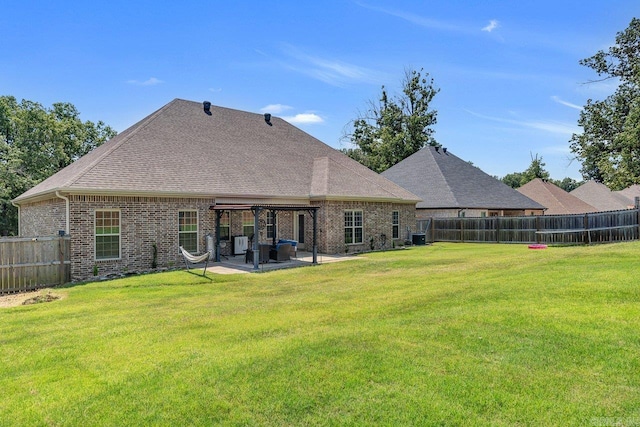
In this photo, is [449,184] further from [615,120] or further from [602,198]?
[602,198]

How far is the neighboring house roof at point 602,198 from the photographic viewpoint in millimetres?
46256

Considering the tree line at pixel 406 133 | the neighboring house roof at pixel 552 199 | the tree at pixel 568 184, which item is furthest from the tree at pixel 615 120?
the tree at pixel 568 184

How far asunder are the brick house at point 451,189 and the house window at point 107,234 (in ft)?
64.5

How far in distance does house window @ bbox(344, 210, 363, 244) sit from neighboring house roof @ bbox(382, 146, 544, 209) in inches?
406

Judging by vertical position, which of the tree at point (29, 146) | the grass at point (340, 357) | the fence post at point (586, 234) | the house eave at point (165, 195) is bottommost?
the grass at point (340, 357)

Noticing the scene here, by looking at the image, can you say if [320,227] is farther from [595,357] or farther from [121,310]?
[595,357]

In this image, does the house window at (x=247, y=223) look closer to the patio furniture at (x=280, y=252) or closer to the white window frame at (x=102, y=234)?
the patio furniture at (x=280, y=252)

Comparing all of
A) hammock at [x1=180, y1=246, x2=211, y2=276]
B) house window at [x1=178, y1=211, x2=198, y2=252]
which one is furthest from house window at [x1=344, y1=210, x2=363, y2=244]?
hammock at [x1=180, y1=246, x2=211, y2=276]

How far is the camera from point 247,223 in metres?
18.6

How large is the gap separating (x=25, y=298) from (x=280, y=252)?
27.2 feet

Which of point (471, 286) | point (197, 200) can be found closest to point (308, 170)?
point (197, 200)

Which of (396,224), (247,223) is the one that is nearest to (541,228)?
(396,224)

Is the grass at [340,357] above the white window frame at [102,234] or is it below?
below

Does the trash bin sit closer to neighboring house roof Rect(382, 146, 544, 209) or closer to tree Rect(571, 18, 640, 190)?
neighboring house roof Rect(382, 146, 544, 209)
